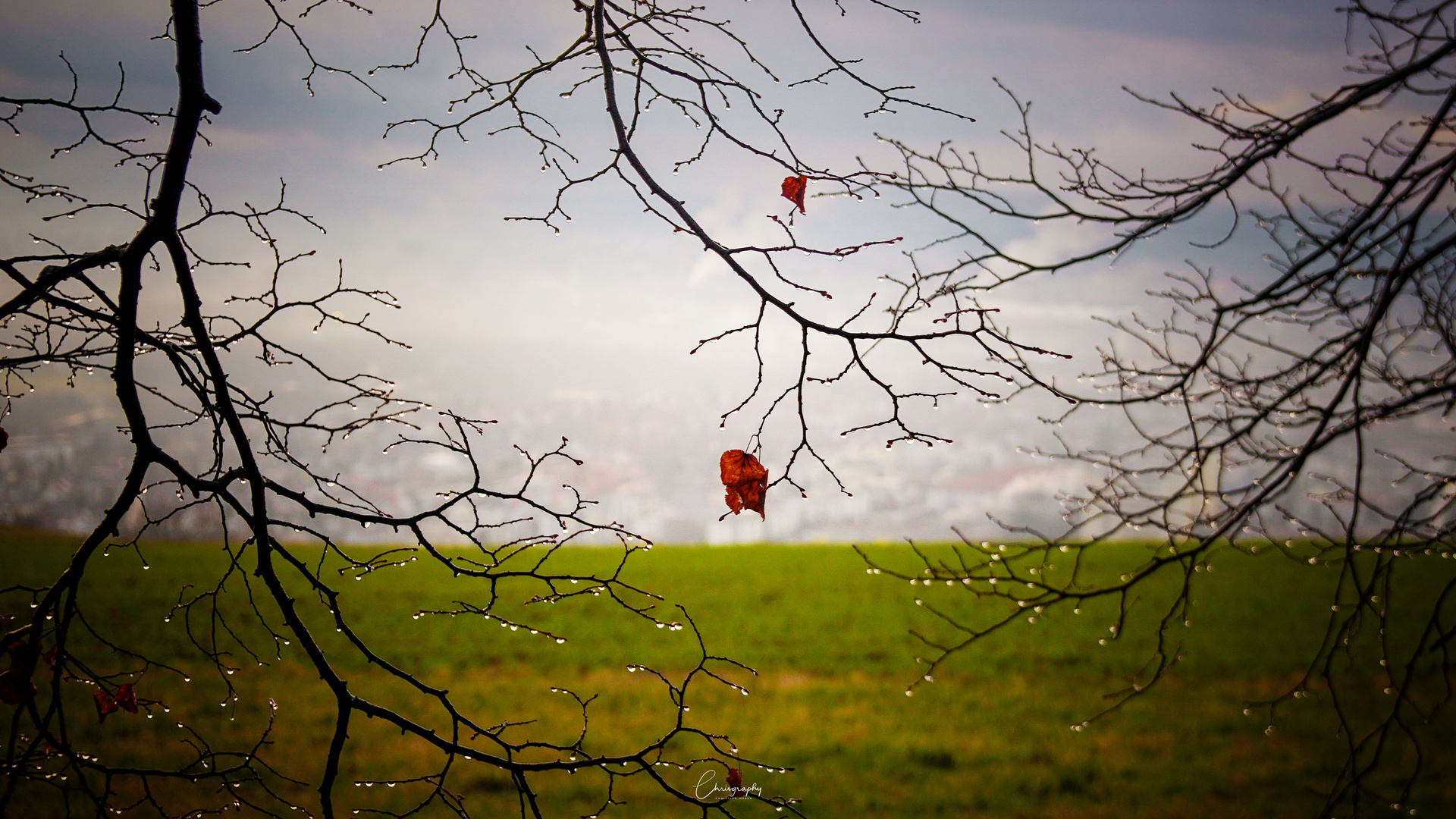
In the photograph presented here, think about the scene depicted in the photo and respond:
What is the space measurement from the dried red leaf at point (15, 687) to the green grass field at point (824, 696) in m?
1.48

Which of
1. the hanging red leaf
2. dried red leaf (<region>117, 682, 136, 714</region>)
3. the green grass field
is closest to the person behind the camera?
the hanging red leaf

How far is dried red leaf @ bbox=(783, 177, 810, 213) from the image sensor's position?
6.75ft

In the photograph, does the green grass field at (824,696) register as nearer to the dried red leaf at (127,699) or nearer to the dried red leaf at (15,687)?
the dried red leaf at (127,699)

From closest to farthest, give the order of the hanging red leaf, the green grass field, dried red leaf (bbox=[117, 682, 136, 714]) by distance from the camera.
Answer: the hanging red leaf < dried red leaf (bbox=[117, 682, 136, 714]) < the green grass field

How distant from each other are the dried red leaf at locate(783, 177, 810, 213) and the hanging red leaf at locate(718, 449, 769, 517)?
67cm

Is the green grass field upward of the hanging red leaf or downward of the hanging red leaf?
downward

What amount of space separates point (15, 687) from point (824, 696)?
6.82 meters

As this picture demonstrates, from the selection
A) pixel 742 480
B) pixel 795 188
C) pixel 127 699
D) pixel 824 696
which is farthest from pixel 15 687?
pixel 824 696

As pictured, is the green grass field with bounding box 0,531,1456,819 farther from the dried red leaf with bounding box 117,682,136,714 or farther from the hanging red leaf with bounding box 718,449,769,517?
the hanging red leaf with bounding box 718,449,769,517

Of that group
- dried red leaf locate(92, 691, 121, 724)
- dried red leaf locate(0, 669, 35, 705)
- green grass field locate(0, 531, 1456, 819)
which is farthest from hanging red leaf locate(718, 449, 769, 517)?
green grass field locate(0, 531, 1456, 819)

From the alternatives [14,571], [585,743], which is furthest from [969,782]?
[14,571]

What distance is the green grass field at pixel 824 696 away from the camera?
19.3ft

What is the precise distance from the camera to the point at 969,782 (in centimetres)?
596

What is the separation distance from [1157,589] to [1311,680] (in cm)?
377
